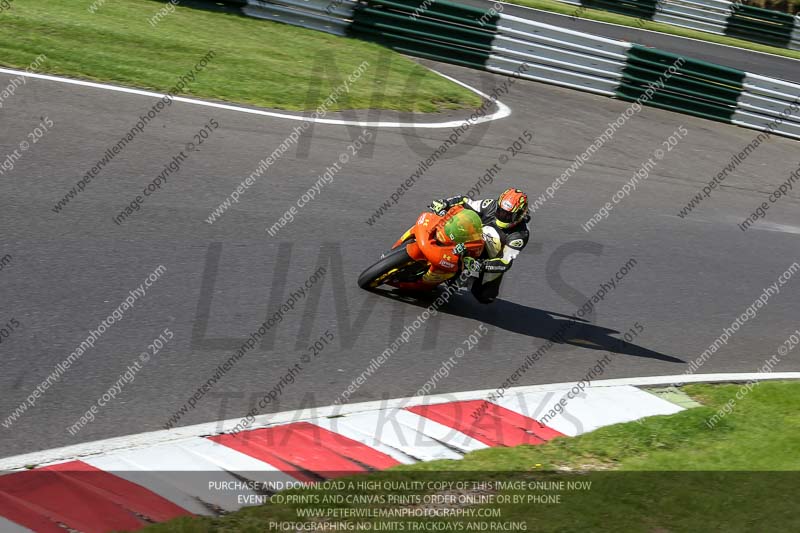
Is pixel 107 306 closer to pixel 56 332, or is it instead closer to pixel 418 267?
pixel 56 332

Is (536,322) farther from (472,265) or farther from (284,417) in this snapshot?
(284,417)

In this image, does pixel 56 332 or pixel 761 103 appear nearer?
pixel 56 332

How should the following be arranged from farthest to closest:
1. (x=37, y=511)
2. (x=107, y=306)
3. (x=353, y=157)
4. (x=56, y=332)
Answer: (x=353, y=157) → (x=107, y=306) → (x=56, y=332) → (x=37, y=511)

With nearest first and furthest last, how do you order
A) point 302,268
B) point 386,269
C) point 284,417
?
1. point 284,417
2. point 386,269
3. point 302,268

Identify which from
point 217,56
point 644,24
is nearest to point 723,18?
point 644,24

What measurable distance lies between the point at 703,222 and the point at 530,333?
233 inches

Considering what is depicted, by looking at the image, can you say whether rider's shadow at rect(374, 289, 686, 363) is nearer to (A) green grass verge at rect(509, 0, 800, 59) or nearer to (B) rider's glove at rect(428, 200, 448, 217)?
(B) rider's glove at rect(428, 200, 448, 217)

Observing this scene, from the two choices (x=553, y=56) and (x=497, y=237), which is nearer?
(x=497, y=237)

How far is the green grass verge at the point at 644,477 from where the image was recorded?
18.2 ft

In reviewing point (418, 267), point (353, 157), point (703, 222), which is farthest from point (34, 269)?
point (703, 222)

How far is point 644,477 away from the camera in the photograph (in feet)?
21.0

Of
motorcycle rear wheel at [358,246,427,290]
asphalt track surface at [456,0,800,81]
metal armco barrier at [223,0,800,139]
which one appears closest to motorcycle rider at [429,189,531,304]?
motorcycle rear wheel at [358,246,427,290]

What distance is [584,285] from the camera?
424 inches

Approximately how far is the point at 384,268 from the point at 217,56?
783cm
